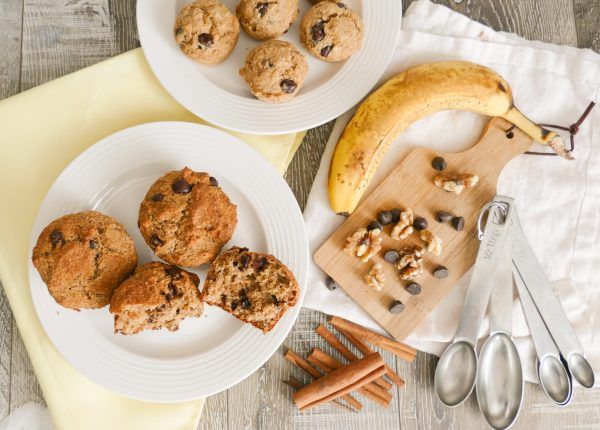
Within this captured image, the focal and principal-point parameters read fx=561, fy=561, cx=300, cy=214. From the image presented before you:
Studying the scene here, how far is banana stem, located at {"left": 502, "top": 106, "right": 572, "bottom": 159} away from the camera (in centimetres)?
242

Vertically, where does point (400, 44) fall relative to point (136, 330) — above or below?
above

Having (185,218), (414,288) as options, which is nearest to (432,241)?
(414,288)

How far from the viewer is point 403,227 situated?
2.41m

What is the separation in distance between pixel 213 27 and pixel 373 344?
59.1 inches

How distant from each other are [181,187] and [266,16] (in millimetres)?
811

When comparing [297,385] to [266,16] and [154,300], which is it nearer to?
[154,300]

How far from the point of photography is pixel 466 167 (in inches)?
97.3

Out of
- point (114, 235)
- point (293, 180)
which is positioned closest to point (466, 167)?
point (293, 180)

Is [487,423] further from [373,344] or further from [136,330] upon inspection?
[136,330]

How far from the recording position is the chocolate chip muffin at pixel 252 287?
80.1 inches

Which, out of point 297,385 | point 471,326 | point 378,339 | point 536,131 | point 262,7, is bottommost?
point 297,385

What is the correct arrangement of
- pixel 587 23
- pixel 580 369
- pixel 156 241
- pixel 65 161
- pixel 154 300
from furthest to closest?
1. pixel 587 23
2. pixel 580 369
3. pixel 65 161
4. pixel 156 241
5. pixel 154 300

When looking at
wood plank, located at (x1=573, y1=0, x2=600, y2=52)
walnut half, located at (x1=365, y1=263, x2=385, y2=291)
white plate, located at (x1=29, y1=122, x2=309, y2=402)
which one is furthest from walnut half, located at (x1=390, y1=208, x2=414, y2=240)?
wood plank, located at (x1=573, y1=0, x2=600, y2=52)

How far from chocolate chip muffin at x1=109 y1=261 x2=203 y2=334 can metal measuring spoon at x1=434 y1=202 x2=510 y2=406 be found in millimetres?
1129
